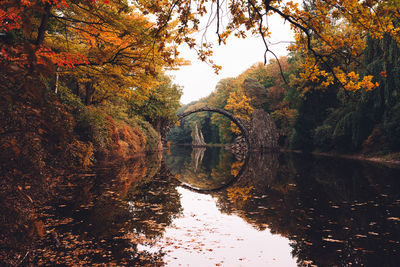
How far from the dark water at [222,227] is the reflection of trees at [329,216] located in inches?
0.6

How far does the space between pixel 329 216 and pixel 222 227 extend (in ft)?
7.29

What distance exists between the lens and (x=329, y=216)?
5027mm

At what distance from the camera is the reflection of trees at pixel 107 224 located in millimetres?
3193

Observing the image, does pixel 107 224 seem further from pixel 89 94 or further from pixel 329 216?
pixel 89 94

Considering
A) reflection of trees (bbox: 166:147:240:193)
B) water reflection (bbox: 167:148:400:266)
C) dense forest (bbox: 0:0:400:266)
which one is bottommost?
reflection of trees (bbox: 166:147:240:193)

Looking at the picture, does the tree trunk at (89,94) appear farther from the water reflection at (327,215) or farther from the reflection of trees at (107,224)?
Answer: the water reflection at (327,215)

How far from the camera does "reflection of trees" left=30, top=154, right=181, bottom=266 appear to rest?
126 inches

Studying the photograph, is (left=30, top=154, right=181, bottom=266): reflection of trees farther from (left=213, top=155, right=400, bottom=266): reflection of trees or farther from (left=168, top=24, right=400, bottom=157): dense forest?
(left=168, top=24, right=400, bottom=157): dense forest

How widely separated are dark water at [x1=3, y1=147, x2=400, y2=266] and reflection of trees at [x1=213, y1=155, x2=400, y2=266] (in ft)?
0.05

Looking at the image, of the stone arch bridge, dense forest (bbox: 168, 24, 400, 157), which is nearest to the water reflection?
dense forest (bbox: 168, 24, 400, 157)

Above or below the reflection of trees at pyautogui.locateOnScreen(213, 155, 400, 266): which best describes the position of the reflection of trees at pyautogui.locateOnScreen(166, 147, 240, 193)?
below

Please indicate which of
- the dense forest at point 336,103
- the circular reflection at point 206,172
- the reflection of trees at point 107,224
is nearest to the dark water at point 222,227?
the reflection of trees at point 107,224

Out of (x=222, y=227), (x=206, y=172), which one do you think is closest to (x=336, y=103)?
(x=206, y=172)

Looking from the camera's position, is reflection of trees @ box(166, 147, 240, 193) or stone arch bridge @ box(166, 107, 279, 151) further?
stone arch bridge @ box(166, 107, 279, 151)
